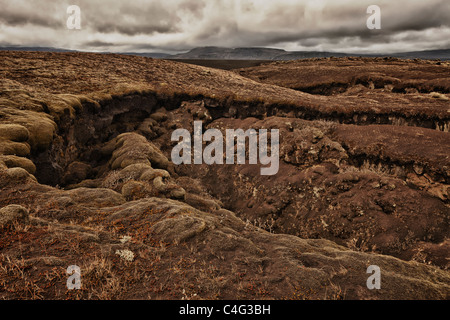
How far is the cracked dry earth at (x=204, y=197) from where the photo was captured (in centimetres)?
672

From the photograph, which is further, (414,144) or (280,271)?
(414,144)

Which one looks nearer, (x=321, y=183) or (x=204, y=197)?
(x=321, y=183)

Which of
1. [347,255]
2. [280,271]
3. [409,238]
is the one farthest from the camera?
[409,238]

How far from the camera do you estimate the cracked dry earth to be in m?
6.72

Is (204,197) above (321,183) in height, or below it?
below

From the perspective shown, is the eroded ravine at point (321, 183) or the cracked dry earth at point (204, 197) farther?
the eroded ravine at point (321, 183)

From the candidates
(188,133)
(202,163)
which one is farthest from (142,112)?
(202,163)

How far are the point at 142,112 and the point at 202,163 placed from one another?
1399 centimetres

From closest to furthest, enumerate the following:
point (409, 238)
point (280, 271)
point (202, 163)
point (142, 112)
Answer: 1. point (280, 271)
2. point (409, 238)
3. point (202, 163)
4. point (142, 112)

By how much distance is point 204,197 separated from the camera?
2005 centimetres

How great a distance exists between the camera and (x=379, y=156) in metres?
19.7

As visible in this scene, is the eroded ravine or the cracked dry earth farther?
the eroded ravine
